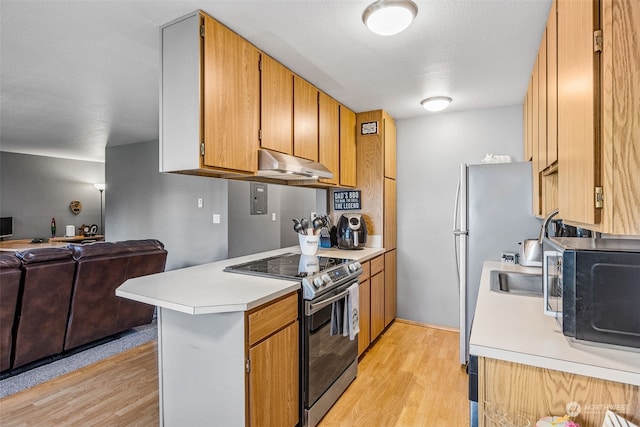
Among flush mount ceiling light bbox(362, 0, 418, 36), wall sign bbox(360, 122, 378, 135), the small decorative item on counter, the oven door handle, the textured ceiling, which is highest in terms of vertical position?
the textured ceiling

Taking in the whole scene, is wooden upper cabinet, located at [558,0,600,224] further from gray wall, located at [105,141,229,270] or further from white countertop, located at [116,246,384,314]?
gray wall, located at [105,141,229,270]

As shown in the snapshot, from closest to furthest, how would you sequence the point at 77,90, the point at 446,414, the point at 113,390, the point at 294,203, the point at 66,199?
1. the point at 446,414
2. the point at 113,390
3. the point at 77,90
4. the point at 294,203
5. the point at 66,199

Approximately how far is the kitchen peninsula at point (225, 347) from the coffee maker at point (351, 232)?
1.34 meters

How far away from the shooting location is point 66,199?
652cm

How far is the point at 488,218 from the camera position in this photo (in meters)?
2.55

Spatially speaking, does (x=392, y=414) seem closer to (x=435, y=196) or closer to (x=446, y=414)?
(x=446, y=414)

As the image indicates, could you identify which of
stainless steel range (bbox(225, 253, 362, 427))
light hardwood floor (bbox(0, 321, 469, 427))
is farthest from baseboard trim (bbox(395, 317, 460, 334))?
stainless steel range (bbox(225, 253, 362, 427))

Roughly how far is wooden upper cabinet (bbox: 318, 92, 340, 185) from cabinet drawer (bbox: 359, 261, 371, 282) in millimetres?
790

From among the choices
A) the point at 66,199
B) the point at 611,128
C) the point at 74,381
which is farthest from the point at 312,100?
the point at 66,199

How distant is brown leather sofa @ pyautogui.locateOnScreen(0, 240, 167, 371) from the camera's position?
2412mm

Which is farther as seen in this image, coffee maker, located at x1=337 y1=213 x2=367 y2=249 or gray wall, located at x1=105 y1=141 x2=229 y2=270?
gray wall, located at x1=105 y1=141 x2=229 y2=270

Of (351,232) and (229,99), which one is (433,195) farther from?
(229,99)

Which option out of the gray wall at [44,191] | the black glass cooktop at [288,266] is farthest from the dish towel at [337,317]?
the gray wall at [44,191]

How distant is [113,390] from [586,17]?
3138mm
